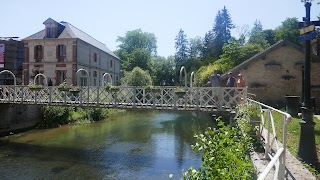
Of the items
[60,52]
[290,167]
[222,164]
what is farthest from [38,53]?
[222,164]

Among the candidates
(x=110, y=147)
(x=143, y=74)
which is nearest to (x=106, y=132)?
(x=110, y=147)

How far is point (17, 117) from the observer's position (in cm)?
1803

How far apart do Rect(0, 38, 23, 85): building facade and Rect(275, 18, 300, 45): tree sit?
39.6 m

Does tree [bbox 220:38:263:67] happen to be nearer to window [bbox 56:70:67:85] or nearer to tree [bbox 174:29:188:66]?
window [bbox 56:70:67:85]

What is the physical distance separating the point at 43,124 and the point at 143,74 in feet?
58.5

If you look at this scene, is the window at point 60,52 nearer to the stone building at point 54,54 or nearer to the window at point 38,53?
the stone building at point 54,54

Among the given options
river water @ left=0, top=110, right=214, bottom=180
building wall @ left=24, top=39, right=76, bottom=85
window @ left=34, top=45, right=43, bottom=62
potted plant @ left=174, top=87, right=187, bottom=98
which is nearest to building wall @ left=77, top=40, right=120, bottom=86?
building wall @ left=24, top=39, right=76, bottom=85

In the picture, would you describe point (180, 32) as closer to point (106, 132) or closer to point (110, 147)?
point (106, 132)

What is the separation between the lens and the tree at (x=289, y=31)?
43750 mm

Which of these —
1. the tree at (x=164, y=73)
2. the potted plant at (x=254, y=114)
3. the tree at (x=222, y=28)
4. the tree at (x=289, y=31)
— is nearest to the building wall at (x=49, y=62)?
the potted plant at (x=254, y=114)

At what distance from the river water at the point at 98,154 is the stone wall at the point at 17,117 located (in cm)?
92

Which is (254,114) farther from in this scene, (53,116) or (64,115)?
(64,115)

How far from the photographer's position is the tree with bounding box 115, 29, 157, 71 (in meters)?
48.9

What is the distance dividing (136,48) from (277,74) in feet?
122
